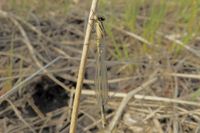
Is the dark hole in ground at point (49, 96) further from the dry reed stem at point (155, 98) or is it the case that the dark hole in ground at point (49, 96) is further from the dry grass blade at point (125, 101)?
the dry grass blade at point (125, 101)

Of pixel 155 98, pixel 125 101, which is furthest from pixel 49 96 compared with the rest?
pixel 155 98

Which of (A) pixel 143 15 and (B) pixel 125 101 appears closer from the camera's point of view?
(B) pixel 125 101

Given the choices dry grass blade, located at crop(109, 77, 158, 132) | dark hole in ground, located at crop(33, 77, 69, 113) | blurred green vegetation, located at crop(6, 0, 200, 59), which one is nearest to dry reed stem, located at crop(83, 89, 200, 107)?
dry grass blade, located at crop(109, 77, 158, 132)

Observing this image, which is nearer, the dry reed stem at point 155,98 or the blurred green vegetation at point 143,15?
Result: the dry reed stem at point 155,98

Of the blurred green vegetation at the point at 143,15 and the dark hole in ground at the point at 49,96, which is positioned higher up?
the blurred green vegetation at the point at 143,15

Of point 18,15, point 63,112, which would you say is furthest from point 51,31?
point 63,112

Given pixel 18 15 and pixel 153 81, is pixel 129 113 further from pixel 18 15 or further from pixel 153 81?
pixel 18 15

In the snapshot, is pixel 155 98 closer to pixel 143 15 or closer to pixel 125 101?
pixel 125 101

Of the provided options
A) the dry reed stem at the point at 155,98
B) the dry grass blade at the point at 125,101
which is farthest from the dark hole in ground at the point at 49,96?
the dry grass blade at the point at 125,101

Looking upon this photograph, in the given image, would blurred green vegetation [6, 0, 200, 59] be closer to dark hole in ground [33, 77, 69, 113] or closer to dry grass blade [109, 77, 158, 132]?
dry grass blade [109, 77, 158, 132]
